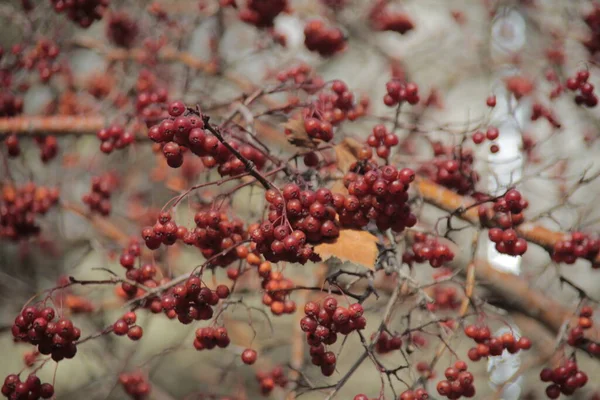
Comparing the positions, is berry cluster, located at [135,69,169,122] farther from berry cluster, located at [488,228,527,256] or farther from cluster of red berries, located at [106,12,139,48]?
berry cluster, located at [488,228,527,256]

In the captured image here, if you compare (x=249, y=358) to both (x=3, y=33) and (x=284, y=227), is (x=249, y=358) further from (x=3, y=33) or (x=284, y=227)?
(x=3, y=33)

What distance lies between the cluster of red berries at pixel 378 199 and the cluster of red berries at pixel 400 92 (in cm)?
59

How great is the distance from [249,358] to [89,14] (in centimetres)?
220

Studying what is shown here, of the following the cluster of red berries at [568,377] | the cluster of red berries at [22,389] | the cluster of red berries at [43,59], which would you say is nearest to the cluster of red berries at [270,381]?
the cluster of red berries at [22,389]

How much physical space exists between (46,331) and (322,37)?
2.39 meters

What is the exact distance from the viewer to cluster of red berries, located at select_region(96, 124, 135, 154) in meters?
2.77

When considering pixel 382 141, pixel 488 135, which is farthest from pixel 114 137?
pixel 488 135

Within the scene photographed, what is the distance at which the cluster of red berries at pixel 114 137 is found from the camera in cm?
277

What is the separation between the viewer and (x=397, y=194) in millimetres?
1854

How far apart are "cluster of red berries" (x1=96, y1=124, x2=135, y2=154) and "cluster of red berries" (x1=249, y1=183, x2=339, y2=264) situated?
125cm

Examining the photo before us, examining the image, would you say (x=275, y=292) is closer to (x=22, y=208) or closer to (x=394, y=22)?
(x=22, y=208)

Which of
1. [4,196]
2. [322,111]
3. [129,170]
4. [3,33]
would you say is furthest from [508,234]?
[3,33]

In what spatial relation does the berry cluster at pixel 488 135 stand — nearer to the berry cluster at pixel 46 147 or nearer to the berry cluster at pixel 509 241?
the berry cluster at pixel 509 241

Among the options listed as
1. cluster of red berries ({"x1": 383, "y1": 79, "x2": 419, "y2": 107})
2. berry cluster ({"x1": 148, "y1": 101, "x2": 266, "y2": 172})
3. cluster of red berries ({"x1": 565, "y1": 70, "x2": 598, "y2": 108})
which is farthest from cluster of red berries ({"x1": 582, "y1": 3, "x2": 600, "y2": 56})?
berry cluster ({"x1": 148, "y1": 101, "x2": 266, "y2": 172})
